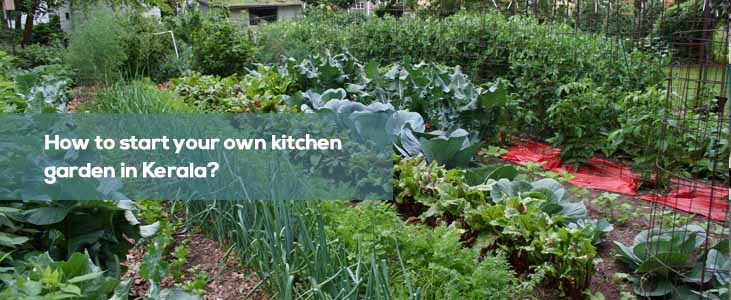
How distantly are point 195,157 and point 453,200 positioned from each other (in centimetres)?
145

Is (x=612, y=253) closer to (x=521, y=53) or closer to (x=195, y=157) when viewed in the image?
(x=195, y=157)

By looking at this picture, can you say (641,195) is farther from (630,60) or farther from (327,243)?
(327,243)

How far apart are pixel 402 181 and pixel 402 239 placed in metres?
1.02

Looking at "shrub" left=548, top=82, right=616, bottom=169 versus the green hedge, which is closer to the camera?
"shrub" left=548, top=82, right=616, bottom=169

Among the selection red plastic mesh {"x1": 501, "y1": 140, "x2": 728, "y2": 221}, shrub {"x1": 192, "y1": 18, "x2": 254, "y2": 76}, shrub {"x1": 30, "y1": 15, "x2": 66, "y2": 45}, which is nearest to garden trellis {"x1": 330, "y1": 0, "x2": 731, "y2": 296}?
red plastic mesh {"x1": 501, "y1": 140, "x2": 728, "y2": 221}

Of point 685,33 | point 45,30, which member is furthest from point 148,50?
point 45,30

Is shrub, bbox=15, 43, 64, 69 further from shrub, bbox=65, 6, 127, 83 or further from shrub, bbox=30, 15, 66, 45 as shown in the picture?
shrub, bbox=30, 15, 66, 45

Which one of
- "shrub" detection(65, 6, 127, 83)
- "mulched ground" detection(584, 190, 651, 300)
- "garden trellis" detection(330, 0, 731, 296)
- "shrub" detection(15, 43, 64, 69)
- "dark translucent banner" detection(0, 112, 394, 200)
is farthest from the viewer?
"shrub" detection(15, 43, 64, 69)

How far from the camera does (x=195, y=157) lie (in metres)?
3.52

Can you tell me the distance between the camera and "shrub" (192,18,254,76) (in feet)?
31.3

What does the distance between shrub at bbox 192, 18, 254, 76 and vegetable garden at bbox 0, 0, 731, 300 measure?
4.18 ft

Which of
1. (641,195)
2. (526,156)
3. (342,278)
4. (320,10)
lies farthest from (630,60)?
(320,10)

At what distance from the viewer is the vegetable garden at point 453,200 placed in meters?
2.30

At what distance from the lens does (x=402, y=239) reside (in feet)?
8.02
